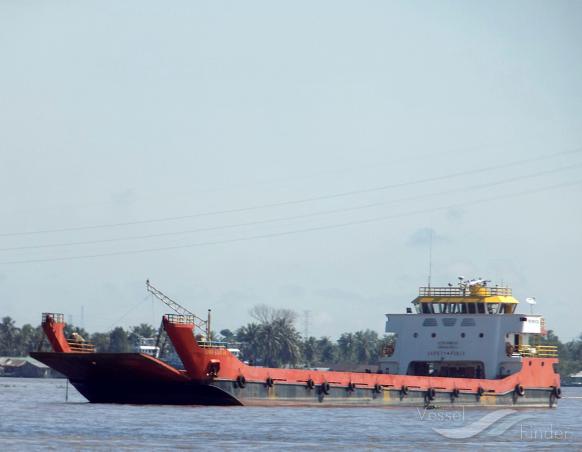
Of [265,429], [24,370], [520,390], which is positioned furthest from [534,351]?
[24,370]

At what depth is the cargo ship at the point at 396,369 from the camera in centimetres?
6047

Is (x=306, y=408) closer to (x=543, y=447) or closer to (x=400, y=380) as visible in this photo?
(x=400, y=380)

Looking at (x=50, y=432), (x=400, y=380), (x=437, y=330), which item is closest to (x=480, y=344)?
(x=437, y=330)

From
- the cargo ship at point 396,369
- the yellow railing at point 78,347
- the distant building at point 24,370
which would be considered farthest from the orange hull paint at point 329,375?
the distant building at point 24,370

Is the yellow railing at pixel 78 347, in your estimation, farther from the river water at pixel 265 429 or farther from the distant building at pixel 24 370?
the distant building at pixel 24 370

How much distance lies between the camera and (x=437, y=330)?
2923 inches

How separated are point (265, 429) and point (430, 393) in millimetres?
21038

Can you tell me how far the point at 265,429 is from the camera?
5034cm

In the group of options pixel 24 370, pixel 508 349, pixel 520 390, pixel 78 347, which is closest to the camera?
pixel 78 347

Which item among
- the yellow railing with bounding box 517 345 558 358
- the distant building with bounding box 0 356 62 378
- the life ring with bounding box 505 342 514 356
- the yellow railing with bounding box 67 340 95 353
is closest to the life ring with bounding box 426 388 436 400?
the life ring with bounding box 505 342 514 356

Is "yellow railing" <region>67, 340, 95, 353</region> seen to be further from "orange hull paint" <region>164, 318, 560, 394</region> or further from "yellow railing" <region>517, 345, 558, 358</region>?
"yellow railing" <region>517, 345, 558, 358</region>

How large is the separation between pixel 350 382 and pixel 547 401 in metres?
14.9

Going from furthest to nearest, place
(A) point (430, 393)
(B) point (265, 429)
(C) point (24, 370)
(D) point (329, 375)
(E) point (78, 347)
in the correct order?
(C) point (24, 370)
(A) point (430, 393)
(D) point (329, 375)
(E) point (78, 347)
(B) point (265, 429)

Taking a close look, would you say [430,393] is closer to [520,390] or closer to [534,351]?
[520,390]
